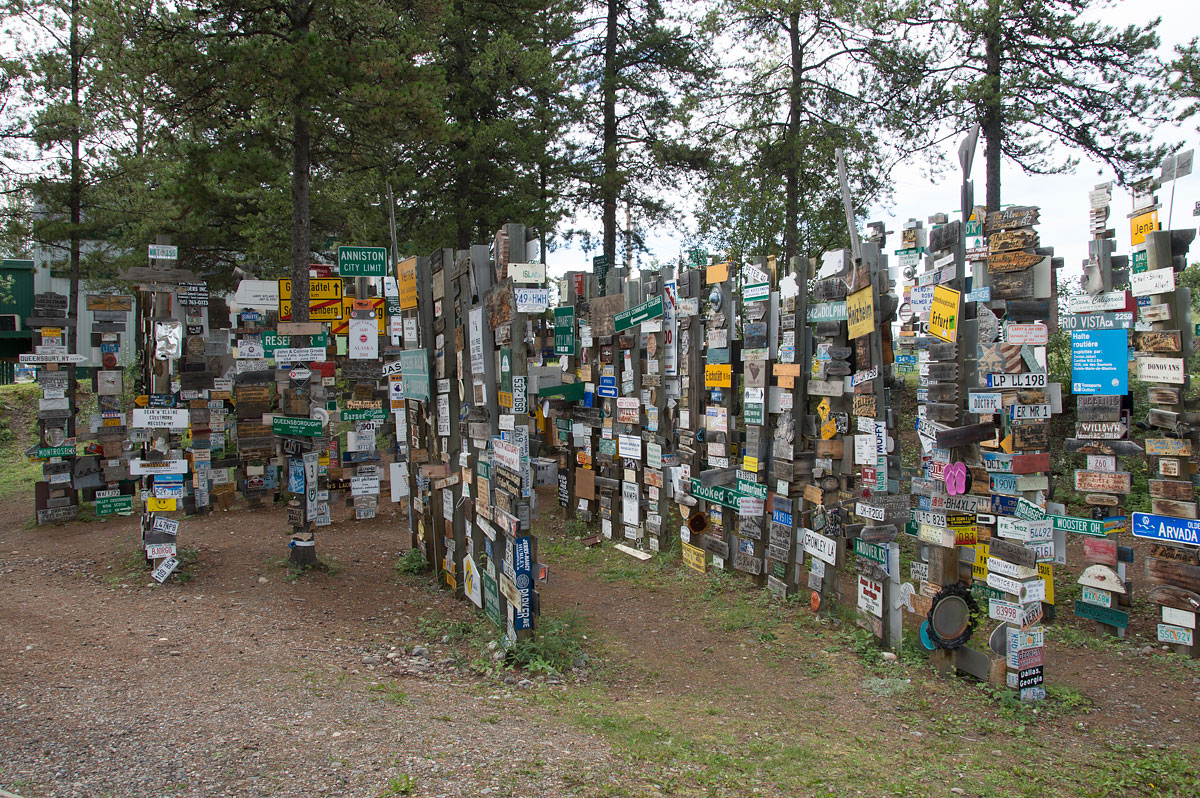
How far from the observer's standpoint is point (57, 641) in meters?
6.35

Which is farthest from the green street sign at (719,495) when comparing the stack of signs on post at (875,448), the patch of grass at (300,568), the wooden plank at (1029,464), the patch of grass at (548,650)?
the patch of grass at (300,568)

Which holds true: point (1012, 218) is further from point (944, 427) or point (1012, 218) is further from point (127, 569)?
point (127, 569)

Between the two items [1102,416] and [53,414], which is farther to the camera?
[53,414]

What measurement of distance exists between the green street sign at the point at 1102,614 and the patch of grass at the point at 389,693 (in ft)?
21.5

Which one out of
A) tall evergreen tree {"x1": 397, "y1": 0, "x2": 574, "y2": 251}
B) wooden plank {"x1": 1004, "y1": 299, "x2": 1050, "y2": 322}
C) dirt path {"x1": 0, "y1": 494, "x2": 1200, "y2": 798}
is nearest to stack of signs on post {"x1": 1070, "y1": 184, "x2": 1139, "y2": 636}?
dirt path {"x1": 0, "y1": 494, "x2": 1200, "y2": 798}

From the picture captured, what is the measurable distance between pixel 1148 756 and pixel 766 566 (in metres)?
3.97

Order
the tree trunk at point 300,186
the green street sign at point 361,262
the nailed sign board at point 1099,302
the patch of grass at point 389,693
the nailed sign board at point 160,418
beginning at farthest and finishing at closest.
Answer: the tree trunk at point 300,186 → the green street sign at point 361,262 → the nailed sign board at point 160,418 → the nailed sign board at point 1099,302 → the patch of grass at point 389,693

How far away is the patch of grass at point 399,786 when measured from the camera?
3.87 metres

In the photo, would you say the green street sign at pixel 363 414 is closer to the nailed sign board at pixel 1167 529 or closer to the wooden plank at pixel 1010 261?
the wooden plank at pixel 1010 261

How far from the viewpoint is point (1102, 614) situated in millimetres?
7250

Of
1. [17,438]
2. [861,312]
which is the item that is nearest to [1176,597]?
[861,312]

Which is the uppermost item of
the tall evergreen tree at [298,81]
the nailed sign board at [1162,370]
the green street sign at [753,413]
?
the tall evergreen tree at [298,81]

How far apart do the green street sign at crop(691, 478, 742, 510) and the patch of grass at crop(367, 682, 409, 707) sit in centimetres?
426

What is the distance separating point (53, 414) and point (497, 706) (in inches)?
424
